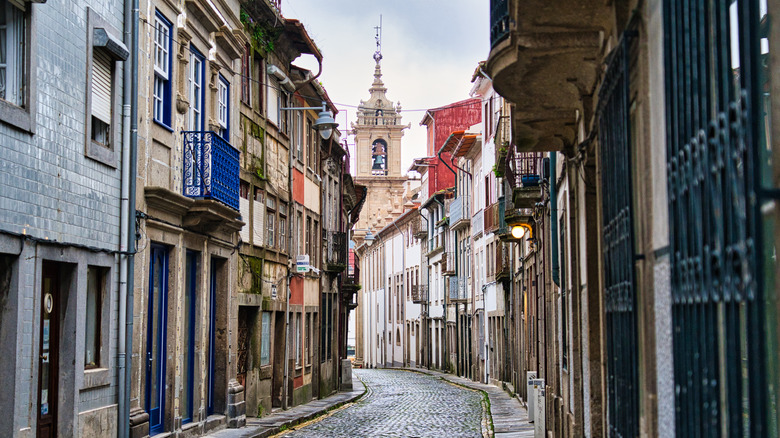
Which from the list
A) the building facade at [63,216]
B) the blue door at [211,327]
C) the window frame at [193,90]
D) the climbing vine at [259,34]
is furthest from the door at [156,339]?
the climbing vine at [259,34]

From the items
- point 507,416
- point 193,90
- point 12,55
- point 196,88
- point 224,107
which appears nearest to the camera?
point 12,55

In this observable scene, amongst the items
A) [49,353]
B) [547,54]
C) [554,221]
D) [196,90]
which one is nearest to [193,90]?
[196,90]

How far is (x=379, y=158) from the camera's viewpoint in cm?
7931

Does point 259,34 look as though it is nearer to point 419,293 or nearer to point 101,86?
point 101,86

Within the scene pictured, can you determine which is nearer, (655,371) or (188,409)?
(655,371)

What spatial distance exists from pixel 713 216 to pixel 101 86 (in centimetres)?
1035

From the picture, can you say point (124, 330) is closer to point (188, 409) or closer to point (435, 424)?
point (188, 409)

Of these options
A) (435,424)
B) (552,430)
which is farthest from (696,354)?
(435,424)

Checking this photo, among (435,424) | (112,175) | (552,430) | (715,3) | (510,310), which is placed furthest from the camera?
(510,310)

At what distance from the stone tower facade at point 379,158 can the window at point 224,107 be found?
196ft

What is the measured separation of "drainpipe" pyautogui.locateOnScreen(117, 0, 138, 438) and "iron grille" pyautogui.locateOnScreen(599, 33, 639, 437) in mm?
7658

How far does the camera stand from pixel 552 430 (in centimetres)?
1510

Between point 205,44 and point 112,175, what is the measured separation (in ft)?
15.1

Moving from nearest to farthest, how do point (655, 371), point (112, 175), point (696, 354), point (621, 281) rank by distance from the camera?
1. point (696, 354)
2. point (655, 371)
3. point (621, 281)
4. point (112, 175)
